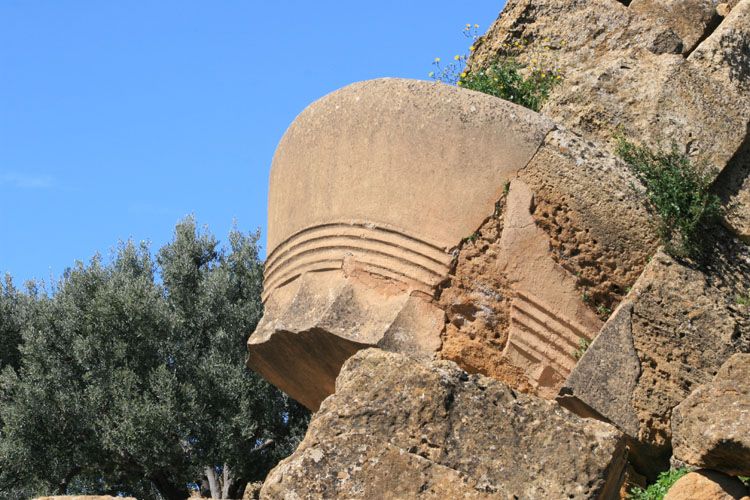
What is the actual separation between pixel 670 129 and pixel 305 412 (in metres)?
8.43

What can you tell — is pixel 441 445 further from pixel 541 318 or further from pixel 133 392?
pixel 133 392

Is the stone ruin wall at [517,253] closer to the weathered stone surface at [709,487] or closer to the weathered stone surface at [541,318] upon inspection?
the weathered stone surface at [541,318]

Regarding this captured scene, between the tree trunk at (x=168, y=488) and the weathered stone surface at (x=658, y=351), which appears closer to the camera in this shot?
the weathered stone surface at (x=658, y=351)

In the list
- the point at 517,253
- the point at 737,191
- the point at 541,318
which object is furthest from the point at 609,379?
the point at 737,191

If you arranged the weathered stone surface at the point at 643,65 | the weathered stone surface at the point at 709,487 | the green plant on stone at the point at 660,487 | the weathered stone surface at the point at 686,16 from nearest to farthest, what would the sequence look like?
the weathered stone surface at the point at 709,487
the green plant on stone at the point at 660,487
the weathered stone surface at the point at 643,65
the weathered stone surface at the point at 686,16

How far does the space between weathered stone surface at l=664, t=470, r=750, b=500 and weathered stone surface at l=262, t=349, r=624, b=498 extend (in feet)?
1.67

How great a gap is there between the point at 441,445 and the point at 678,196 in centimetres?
269

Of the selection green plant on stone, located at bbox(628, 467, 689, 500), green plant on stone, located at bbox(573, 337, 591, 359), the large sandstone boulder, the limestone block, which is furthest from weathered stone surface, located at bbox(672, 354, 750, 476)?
the limestone block

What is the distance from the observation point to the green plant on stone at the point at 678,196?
6930 millimetres

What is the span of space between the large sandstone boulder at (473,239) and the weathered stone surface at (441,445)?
1.65 metres

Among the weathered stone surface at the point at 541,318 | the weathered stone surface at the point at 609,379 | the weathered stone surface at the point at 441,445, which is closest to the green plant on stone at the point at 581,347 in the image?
the weathered stone surface at the point at 541,318

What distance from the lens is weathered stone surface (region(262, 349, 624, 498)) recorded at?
484cm

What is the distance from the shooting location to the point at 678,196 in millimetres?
6992

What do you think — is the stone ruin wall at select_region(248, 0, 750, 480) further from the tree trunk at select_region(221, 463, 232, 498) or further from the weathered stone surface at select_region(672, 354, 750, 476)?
the tree trunk at select_region(221, 463, 232, 498)
